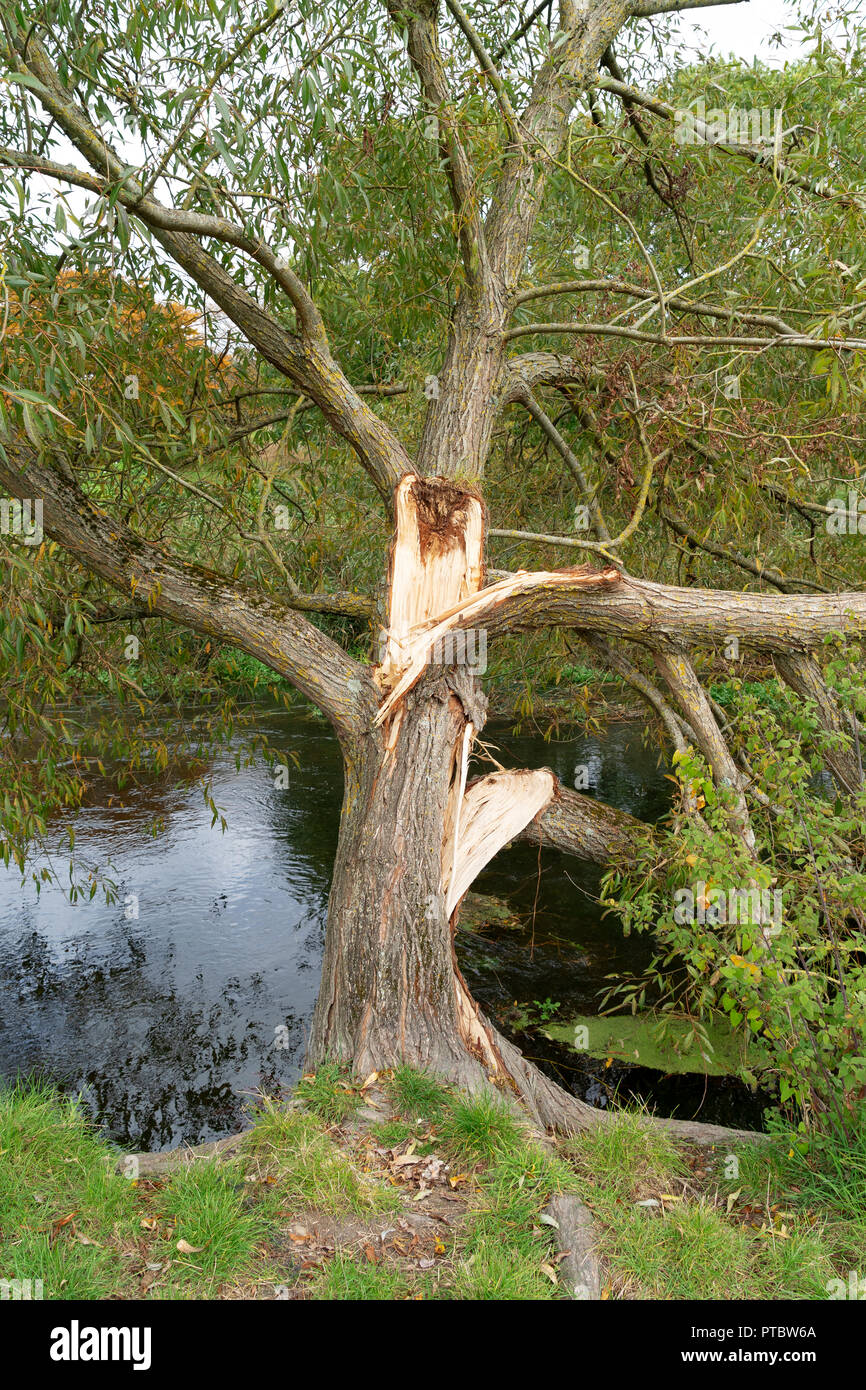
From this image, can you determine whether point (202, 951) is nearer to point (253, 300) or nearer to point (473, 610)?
point (473, 610)

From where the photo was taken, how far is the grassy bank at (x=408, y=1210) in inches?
90.8

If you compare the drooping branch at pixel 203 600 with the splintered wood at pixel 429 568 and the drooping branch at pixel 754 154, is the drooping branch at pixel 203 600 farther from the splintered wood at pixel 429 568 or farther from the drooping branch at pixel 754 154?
the drooping branch at pixel 754 154

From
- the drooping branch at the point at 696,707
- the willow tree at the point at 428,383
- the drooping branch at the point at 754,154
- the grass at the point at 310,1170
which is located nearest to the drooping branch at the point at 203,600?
the willow tree at the point at 428,383

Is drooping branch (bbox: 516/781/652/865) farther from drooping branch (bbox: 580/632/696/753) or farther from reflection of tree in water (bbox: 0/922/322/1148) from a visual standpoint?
reflection of tree in water (bbox: 0/922/322/1148)

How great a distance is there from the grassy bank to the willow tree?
1.60ft

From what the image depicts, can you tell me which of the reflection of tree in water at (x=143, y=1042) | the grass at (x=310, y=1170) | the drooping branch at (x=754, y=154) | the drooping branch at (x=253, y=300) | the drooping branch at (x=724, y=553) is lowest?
the reflection of tree in water at (x=143, y=1042)

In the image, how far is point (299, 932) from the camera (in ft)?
23.4

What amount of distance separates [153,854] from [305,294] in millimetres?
6168

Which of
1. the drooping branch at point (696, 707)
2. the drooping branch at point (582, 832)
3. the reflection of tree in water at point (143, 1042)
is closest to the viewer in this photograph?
the drooping branch at point (696, 707)

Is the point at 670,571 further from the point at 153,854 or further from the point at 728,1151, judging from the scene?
the point at 153,854

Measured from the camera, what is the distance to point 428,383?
4.22 m

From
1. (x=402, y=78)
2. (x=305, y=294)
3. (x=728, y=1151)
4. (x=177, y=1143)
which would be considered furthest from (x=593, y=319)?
(x=177, y=1143)

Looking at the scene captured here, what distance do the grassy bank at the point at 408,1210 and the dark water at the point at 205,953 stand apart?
2.18 metres

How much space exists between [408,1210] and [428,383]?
3279mm
